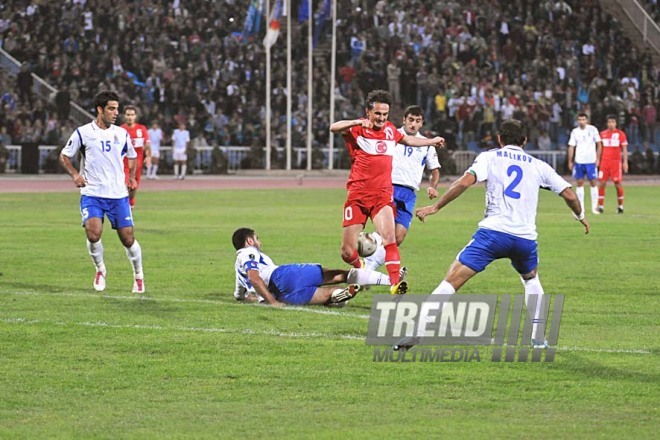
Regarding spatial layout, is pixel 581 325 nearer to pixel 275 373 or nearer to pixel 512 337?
pixel 512 337

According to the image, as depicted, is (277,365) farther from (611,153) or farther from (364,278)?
(611,153)

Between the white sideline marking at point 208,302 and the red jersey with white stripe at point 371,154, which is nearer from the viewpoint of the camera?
the white sideline marking at point 208,302

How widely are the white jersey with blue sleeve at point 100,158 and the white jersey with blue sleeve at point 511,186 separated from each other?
19.4ft

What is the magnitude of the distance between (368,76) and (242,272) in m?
38.5

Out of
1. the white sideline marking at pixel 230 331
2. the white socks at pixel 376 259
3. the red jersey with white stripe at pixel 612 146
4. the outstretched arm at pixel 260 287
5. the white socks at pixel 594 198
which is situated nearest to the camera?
the white sideline marking at pixel 230 331

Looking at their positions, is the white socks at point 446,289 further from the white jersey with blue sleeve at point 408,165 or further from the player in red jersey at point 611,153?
the player in red jersey at point 611,153

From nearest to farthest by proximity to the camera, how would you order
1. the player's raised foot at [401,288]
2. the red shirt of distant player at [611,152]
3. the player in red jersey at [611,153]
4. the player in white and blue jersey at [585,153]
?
1. the player's raised foot at [401,288]
2. the player in white and blue jersey at [585,153]
3. the player in red jersey at [611,153]
4. the red shirt of distant player at [611,152]

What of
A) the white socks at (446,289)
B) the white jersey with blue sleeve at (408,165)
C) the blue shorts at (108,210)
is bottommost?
the white socks at (446,289)

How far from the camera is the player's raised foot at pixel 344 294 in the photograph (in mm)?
13428

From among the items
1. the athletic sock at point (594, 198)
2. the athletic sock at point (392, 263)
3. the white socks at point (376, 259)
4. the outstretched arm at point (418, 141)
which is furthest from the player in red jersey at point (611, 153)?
the athletic sock at point (392, 263)

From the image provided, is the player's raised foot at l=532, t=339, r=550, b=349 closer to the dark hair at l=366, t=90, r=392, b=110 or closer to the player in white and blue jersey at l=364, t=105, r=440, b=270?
the dark hair at l=366, t=90, r=392, b=110

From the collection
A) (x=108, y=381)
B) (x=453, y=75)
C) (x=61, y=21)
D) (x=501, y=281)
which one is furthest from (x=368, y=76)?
(x=108, y=381)

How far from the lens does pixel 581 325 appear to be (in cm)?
1263

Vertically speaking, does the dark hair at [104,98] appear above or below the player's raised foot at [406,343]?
above
